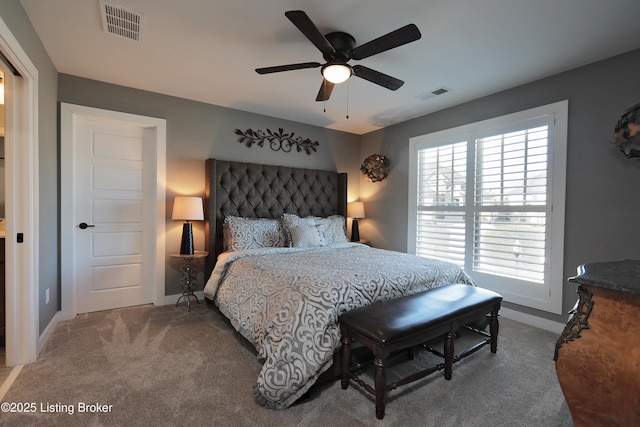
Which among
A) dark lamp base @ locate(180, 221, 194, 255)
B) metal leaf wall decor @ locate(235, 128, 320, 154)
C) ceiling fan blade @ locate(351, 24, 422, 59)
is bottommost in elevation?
dark lamp base @ locate(180, 221, 194, 255)

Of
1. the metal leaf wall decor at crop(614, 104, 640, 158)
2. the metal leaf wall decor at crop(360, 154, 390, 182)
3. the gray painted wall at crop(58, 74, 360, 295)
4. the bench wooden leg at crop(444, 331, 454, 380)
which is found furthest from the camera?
the metal leaf wall decor at crop(360, 154, 390, 182)

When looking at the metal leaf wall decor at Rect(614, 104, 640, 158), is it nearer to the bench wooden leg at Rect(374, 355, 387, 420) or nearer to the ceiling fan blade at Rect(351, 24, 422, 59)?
the ceiling fan blade at Rect(351, 24, 422, 59)

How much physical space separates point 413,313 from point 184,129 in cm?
332

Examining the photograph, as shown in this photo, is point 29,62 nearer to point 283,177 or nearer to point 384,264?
point 283,177

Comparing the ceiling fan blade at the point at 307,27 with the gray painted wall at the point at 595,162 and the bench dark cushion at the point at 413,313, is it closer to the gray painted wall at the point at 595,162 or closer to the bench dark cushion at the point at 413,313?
the bench dark cushion at the point at 413,313

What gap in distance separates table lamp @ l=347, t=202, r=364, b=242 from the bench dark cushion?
2.41m

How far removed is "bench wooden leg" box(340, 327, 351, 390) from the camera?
1.89 meters

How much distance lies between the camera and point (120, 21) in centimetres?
213

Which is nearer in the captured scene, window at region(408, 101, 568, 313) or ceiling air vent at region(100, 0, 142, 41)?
ceiling air vent at region(100, 0, 142, 41)

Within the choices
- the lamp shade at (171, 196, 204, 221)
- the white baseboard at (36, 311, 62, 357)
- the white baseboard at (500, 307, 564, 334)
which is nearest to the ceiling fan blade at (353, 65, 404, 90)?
the lamp shade at (171, 196, 204, 221)

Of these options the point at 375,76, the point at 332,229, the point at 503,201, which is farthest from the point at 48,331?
the point at 503,201

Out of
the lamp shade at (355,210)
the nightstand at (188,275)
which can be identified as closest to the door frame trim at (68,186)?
the nightstand at (188,275)

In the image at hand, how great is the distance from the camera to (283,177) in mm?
4176

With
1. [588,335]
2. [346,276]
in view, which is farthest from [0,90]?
[588,335]
